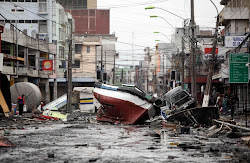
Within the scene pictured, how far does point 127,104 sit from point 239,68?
637cm

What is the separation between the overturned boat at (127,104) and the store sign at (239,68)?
5.01 metres

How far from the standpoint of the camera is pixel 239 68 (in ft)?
72.2

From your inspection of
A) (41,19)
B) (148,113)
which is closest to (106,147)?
(148,113)

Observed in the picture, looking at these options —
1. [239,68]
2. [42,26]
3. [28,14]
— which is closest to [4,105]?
[239,68]

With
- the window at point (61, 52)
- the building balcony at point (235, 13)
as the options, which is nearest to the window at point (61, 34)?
the window at point (61, 52)

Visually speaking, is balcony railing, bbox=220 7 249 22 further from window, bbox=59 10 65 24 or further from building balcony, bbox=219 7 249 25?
window, bbox=59 10 65 24

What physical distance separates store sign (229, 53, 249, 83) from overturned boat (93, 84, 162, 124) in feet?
16.4

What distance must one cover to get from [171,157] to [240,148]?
3.26 m

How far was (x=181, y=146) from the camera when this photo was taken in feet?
43.4

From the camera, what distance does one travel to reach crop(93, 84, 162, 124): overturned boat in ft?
82.4

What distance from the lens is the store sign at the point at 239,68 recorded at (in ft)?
71.8

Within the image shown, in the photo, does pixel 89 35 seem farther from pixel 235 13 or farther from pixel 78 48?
pixel 235 13

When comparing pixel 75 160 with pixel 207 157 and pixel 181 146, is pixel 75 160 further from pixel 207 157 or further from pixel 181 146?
pixel 181 146

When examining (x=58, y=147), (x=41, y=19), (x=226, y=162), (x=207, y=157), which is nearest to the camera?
(x=226, y=162)
